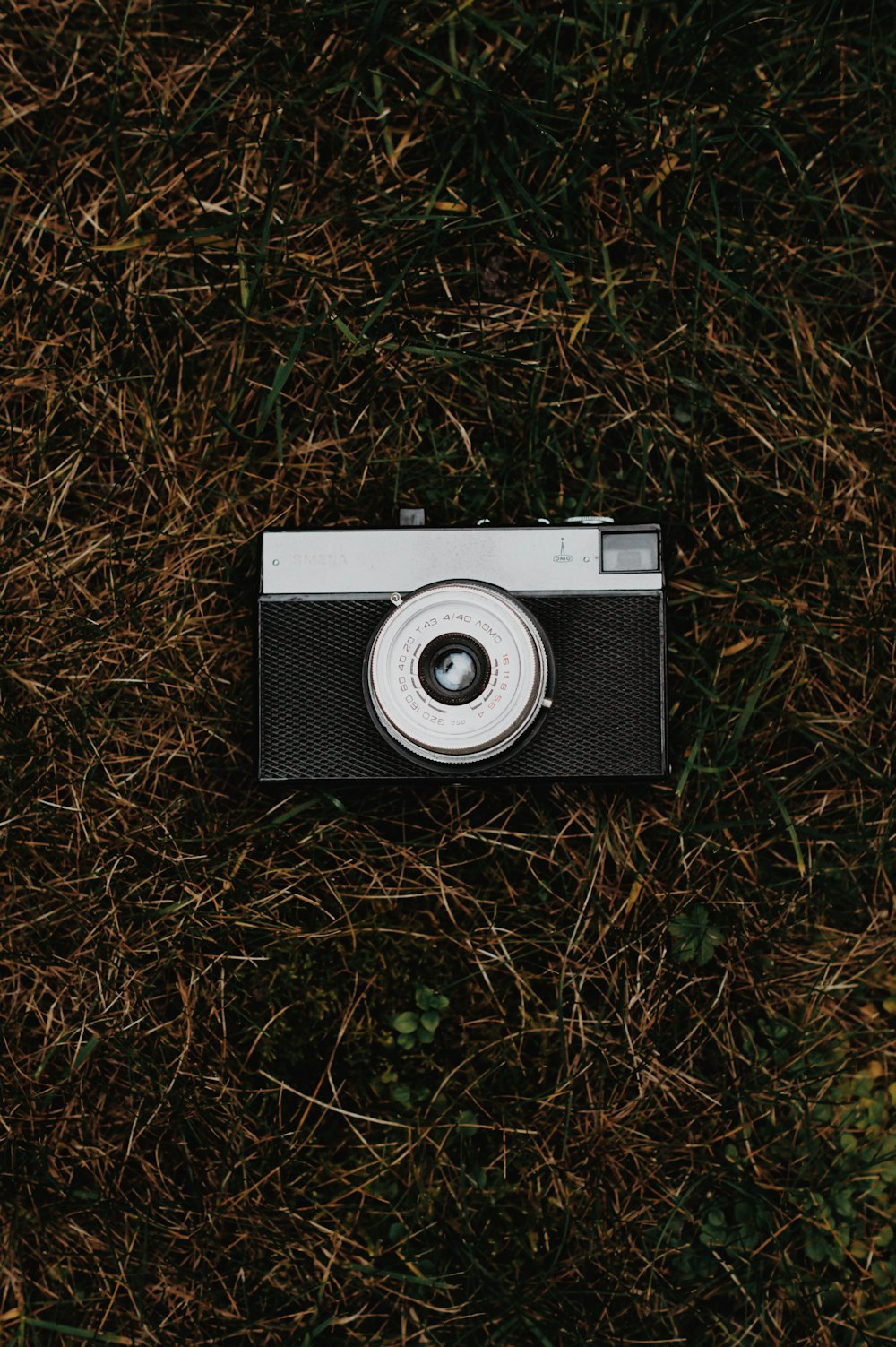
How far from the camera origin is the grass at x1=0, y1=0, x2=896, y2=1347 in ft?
5.85

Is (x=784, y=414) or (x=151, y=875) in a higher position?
(x=784, y=414)

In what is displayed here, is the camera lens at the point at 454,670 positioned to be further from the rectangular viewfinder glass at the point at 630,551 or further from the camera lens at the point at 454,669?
the rectangular viewfinder glass at the point at 630,551

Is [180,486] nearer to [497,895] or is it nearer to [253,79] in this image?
[253,79]

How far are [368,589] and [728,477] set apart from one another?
586 millimetres

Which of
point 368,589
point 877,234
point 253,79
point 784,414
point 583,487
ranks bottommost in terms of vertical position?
point 368,589

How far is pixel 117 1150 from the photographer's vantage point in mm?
1800

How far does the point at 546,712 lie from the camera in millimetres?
1598

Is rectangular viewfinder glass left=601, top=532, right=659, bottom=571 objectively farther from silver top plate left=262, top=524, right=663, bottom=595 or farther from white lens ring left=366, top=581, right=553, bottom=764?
white lens ring left=366, top=581, right=553, bottom=764

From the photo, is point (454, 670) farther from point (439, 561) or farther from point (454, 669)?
point (439, 561)

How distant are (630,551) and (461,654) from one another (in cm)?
26

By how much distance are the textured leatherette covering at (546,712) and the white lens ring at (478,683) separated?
0.05m

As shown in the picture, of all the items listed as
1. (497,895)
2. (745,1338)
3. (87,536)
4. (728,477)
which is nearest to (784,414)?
(728,477)

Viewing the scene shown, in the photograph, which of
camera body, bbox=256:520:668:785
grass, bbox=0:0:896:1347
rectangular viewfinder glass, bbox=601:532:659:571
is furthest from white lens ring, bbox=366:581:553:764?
grass, bbox=0:0:896:1347

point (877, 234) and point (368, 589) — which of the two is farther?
point (877, 234)
